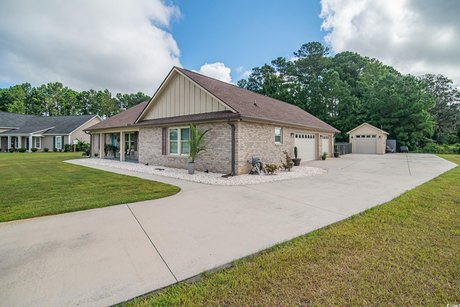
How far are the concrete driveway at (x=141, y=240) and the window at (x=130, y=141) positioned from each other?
14416mm

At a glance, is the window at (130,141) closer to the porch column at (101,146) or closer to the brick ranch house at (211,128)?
the brick ranch house at (211,128)

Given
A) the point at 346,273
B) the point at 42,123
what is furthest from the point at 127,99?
the point at 346,273

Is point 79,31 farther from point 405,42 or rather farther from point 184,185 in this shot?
point 405,42

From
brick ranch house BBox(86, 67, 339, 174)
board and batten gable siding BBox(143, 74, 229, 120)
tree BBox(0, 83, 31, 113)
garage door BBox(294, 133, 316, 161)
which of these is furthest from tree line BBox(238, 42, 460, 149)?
tree BBox(0, 83, 31, 113)

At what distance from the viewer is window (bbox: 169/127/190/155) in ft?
41.6

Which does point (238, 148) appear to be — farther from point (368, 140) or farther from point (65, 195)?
point (368, 140)

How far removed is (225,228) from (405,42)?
75.9 ft

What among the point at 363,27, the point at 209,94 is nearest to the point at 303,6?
the point at 363,27

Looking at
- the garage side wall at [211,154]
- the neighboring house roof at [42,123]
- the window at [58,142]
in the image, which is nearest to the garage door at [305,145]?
the garage side wall at [211,154]

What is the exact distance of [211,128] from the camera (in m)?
11.4

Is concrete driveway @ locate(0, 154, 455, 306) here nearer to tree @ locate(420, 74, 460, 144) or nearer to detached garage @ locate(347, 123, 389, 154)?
detached garage @ locate(347, 123, 389, 154)

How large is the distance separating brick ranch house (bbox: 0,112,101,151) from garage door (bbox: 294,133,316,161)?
3204cm

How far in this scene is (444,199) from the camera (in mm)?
6008

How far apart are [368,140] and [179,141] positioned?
26.5 metres
